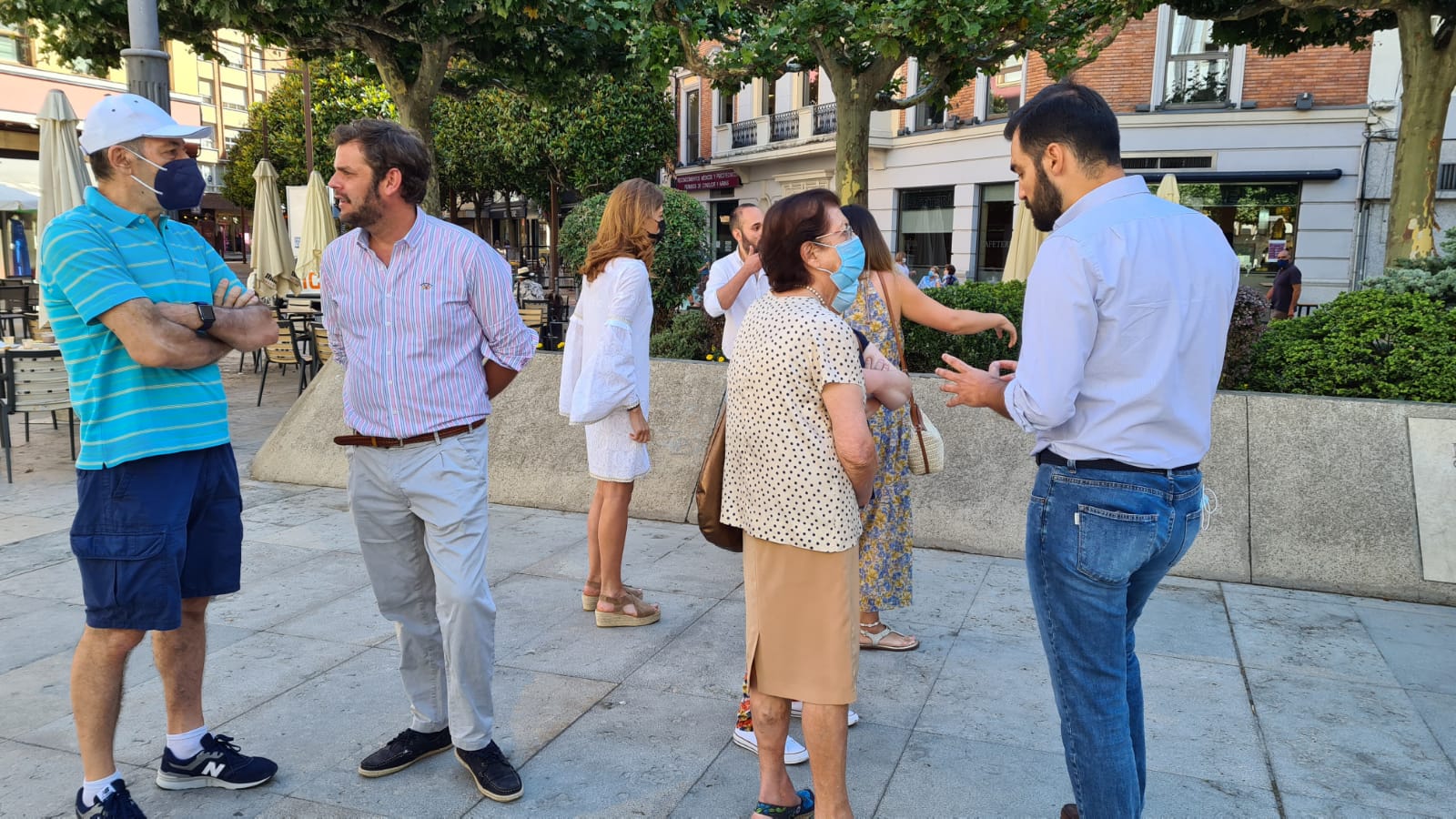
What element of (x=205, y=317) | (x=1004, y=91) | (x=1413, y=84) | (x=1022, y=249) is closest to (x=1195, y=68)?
(x=1004, y=91)

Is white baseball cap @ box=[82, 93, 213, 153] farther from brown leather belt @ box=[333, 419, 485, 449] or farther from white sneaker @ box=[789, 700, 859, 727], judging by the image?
white sneaker @ box=[789, 700, 859, 727]

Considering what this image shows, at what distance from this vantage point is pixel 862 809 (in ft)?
9.67

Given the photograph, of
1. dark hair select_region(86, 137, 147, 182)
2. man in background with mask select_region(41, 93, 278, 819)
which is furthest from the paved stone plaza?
dark hair select_region(86, 137, 147, 182)

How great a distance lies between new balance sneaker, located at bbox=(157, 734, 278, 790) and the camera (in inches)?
118

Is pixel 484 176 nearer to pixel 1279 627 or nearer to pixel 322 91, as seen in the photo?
pixel 322 91

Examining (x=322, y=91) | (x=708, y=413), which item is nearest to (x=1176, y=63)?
(x=708, y=413)

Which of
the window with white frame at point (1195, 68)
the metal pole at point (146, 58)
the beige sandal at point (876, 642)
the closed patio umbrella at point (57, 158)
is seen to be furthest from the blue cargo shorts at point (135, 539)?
the window with white frame at point (1195, 68)

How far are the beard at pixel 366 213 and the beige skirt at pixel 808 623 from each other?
5.04ft

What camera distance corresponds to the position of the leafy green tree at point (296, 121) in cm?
2891

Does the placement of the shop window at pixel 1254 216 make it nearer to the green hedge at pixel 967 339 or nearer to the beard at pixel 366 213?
the green hedge at pixel 967 339

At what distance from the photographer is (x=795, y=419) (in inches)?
100

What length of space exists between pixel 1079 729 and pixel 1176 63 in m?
21.9

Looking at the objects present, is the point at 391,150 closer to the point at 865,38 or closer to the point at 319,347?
the point at 865,38

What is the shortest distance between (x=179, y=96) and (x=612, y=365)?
1727 inches
